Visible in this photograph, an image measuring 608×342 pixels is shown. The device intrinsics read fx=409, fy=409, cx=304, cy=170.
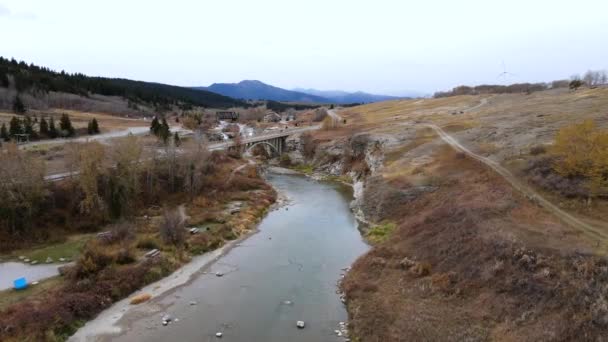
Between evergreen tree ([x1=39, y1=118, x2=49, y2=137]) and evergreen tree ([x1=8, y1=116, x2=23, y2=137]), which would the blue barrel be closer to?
evergreen tree ([x1=8, y1=116, x2=23, y2=137])

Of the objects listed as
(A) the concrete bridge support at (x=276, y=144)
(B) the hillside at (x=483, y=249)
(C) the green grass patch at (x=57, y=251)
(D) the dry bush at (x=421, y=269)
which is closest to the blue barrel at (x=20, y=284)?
(C) the green grass patch at (x=57, y=251)

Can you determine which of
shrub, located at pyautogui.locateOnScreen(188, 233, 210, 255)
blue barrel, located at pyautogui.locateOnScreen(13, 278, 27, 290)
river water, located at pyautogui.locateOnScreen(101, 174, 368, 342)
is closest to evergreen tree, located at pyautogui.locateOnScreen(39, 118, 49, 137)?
shrub, located at pyautogui.locateOnScreen(188, 233, 210, 255)

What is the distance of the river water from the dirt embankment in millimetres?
2414

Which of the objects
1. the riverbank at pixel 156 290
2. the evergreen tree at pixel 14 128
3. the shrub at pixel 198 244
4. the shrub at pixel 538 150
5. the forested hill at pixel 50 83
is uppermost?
the forested hill at pixel 50 83

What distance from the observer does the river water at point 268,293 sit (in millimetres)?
24234

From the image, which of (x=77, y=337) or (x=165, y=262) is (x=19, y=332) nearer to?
(x=77, y=337)

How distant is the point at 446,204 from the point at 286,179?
40.2m

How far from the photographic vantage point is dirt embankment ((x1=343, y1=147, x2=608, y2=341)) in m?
20.2

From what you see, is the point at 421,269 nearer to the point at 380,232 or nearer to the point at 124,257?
the point at 380,232

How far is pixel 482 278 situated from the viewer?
83.6 feet

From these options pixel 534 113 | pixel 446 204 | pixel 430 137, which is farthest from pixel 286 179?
pixel 534 113

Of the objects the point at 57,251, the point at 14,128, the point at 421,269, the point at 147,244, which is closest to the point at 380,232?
the point at 421,269

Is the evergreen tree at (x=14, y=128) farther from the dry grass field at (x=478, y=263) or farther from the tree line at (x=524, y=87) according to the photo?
the tree line at (x=524, y=87)

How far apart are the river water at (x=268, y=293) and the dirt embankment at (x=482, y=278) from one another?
2414 mm
